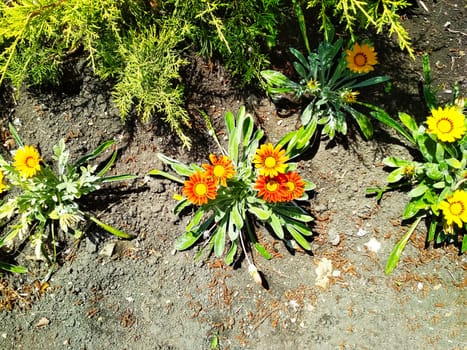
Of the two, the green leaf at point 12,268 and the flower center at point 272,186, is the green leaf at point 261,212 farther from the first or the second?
the green leaf at point 12,268

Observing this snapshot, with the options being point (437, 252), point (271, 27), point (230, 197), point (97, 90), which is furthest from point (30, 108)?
point (437, 252)

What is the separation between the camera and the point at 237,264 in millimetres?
2506

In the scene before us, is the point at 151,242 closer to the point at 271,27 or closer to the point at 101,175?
the point at 101,175

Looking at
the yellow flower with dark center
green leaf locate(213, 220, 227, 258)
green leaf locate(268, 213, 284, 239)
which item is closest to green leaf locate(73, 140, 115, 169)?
green leaf locate(213, 220, 227, 258)

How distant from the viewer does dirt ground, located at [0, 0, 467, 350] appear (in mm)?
2385

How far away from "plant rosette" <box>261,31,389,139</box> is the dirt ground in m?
0.13

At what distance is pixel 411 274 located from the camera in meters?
2.39

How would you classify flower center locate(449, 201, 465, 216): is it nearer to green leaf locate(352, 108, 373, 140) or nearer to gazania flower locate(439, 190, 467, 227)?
gazania flower locate(439, 190, 467, 227)

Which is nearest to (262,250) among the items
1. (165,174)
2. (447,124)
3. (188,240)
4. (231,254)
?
(231,254)

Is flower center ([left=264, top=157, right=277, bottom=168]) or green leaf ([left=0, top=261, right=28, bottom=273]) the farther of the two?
green leaf ([left=0, top=261, right=28, bottom=273])

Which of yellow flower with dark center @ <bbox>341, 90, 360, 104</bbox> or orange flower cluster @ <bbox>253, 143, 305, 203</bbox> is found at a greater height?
yellow flower with dark center @ <bbox>341, 90, 360, 104</bbox>

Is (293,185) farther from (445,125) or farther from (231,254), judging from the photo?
(445,125)

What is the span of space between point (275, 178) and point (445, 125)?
87cm

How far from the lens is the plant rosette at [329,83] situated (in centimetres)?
236
